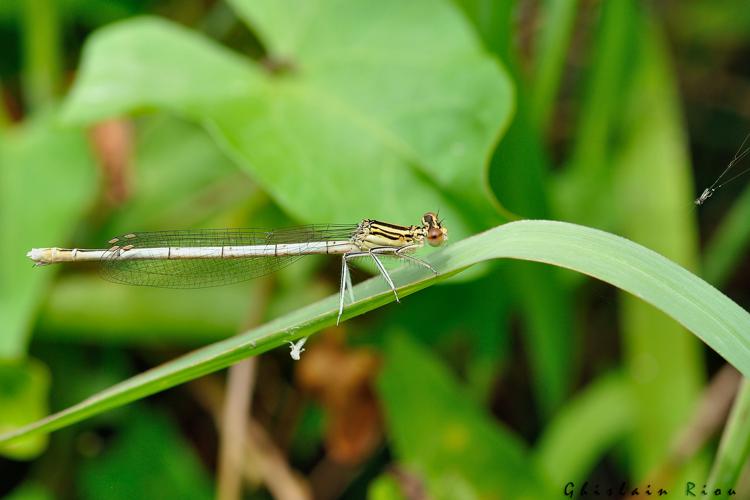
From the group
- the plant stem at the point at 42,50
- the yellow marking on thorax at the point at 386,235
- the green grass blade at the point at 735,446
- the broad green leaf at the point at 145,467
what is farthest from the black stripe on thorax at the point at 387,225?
the plant stem at the point at 42,50

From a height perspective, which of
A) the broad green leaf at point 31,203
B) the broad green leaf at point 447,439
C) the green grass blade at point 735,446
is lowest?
the broad green leaf at point 31,203

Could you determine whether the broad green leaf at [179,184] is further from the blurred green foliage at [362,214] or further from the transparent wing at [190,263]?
the transparent wing at [190,263]

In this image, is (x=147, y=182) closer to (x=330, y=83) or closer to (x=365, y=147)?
(x=330, y=83)

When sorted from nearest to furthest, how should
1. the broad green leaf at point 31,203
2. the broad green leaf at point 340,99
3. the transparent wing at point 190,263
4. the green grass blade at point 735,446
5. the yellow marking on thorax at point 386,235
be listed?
the green grass blade at point 735,446
the yellow marking on thorax at point 386,235
the broad green leaf at point 340,99
the transparent wing at point 190,263
the broad green leaf at point 31,203

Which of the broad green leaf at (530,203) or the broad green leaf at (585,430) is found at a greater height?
the broad green leaf at (530,203)

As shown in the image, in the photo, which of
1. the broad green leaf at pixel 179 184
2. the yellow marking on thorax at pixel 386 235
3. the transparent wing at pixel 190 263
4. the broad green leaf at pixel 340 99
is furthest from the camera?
→ the broad green leaf at pixel 179 184

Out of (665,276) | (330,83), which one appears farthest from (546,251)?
(330,83)

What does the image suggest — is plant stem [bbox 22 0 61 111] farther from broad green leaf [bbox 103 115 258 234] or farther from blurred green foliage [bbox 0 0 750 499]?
broad green leaf [bbox 103 115 258 234]

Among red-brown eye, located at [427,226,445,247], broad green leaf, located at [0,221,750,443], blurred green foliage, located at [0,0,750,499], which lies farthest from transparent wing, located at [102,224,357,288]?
broad green leaf, located at [0,221,750,443]
